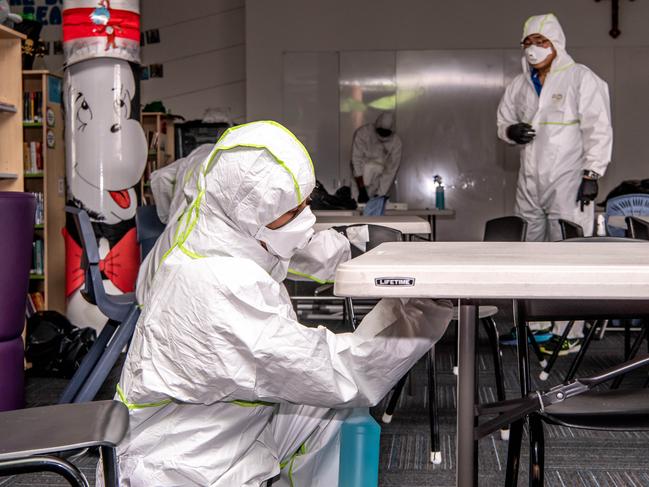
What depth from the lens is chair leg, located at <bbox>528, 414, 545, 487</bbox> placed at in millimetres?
1385

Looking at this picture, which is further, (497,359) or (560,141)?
(560,141)

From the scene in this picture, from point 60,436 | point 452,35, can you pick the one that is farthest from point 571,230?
point 452,35

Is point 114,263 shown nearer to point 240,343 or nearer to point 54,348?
point 54,348

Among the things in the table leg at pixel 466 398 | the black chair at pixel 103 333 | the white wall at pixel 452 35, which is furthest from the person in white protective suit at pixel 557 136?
the white wall at pixel 452 35

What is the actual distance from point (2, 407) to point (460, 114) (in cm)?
673

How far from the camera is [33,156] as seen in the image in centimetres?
468

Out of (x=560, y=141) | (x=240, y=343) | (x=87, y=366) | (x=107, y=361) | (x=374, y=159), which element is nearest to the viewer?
→ (x=240, y=343)

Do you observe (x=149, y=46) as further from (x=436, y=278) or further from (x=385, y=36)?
(x=436, y=278)

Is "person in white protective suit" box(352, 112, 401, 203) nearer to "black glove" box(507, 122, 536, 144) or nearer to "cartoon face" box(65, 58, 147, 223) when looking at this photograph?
"black glove" box(507, 122, 536, 144)

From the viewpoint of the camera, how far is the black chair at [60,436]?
3.43 feet

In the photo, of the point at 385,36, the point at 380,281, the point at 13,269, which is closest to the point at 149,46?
the point at 385,36

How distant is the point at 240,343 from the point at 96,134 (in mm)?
3203

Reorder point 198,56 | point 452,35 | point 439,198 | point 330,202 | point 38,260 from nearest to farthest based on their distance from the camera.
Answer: point 38,260 < point 330,202 < point 439,198 < point 452,35 < point 198,56

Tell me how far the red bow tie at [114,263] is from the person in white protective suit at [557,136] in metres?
2.25
